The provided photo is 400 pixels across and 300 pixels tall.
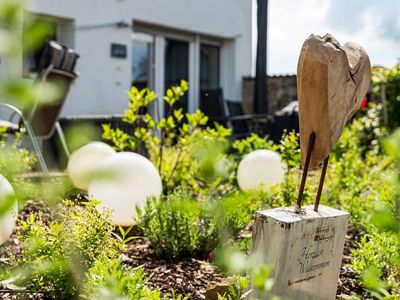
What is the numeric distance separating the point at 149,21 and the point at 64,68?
4.70m

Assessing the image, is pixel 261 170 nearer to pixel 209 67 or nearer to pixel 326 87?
pixel 326 87

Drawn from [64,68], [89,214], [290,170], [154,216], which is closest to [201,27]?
[64,68]

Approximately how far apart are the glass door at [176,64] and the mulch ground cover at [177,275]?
7.79 meters

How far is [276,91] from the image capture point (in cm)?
1135

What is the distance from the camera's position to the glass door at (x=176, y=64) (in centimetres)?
1059

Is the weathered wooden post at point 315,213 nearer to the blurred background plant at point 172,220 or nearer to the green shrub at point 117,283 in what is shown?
the blurred background plant at point 172,220

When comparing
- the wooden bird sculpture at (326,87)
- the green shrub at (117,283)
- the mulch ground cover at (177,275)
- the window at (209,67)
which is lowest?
the mulch ground cover at (177,275)

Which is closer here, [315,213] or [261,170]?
[315,213]

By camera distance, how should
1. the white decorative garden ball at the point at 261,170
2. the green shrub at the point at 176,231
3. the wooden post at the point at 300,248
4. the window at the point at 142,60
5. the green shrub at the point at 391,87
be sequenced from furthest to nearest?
the window at the point at 142,60
the green shrub at the point at 391,87
the white decorative garden ball at the point at 261,170
the green shrub at the point at 176,231
the wooden post at the point at 300,248

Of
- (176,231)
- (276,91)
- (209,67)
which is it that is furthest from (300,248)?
(209,67)

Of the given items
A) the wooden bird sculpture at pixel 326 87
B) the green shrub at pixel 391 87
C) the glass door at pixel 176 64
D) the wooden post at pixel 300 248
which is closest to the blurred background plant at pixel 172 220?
the wooden post at pixel 300 248

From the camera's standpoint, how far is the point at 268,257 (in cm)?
175

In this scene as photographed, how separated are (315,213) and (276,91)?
9.62m

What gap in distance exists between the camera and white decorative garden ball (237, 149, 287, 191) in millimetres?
4287
